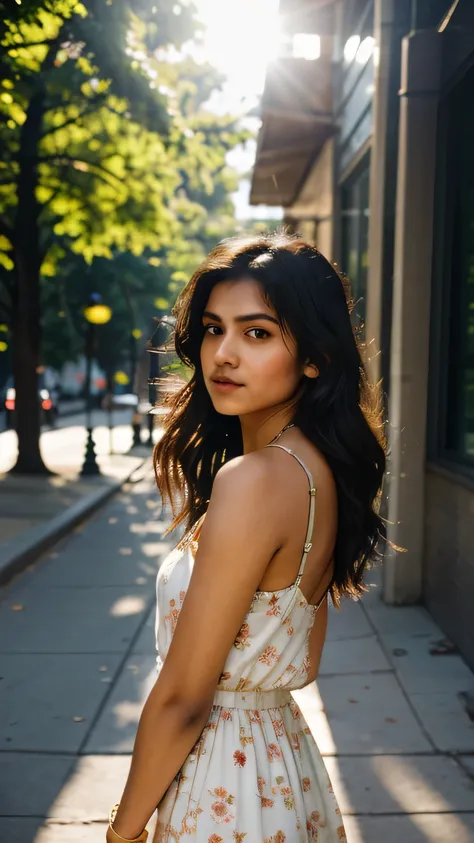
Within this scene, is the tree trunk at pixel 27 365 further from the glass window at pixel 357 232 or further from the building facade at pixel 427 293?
the building facade at pixel 427 293

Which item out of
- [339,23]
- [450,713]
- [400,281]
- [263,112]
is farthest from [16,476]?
[450,713]

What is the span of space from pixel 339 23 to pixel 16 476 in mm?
9383

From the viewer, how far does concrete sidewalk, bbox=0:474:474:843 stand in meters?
3.79

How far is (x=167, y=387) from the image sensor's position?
2338 mm

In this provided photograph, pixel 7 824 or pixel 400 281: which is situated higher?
pixel 400 281

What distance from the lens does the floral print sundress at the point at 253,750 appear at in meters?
1.68

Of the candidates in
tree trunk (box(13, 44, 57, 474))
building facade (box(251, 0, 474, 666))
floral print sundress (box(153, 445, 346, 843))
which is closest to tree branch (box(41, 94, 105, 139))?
tree trunk (box(13, 44, 57, 474))

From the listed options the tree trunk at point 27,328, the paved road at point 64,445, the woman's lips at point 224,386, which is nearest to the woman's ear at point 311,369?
the woman's lips at point 224,386

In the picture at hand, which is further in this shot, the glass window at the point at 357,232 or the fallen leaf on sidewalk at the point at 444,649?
the glass window at the point at 357,232

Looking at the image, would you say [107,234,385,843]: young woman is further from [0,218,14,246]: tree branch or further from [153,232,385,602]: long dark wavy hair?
[0,218,14,246]: tree branch

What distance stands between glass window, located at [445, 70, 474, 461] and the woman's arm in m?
4.80

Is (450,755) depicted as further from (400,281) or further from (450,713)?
(400,281)

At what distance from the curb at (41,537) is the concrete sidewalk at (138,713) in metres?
0.41

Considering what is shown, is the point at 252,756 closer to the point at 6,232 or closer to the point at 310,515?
the point at 310,515
